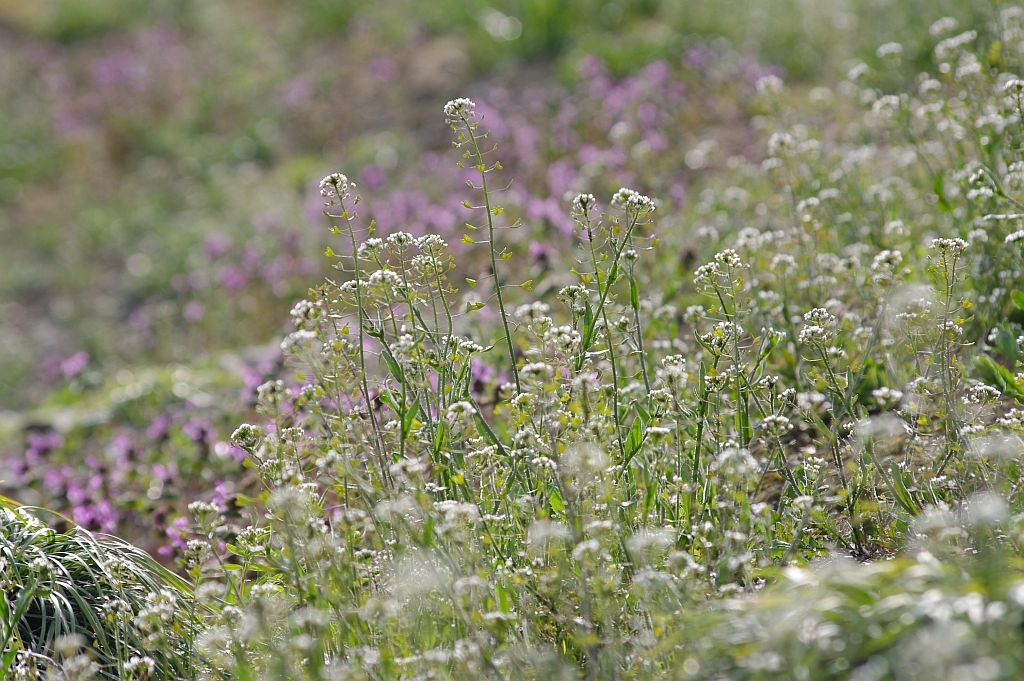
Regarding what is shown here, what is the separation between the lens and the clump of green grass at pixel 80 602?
8.43 ft

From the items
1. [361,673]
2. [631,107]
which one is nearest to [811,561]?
[361,673]

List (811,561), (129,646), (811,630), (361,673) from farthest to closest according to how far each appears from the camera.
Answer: (129,646) < (811,561) < (361,673) < (811,630)

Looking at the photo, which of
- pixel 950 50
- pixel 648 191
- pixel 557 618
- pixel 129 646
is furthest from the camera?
pixel 648 191

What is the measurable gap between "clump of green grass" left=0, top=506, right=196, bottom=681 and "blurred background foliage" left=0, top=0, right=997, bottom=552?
110 cm

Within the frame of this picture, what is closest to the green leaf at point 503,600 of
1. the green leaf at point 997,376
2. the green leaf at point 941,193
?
the green leaf at point 997,376

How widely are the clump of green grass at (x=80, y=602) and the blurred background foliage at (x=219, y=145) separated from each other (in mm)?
1099

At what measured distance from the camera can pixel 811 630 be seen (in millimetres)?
1864

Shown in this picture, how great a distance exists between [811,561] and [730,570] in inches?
20.9

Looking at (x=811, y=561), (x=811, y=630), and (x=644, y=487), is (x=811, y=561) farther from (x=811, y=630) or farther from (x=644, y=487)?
(x=811, y=630)

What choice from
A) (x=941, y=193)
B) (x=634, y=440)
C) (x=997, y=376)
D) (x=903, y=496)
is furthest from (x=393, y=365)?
(x=941, y=193)

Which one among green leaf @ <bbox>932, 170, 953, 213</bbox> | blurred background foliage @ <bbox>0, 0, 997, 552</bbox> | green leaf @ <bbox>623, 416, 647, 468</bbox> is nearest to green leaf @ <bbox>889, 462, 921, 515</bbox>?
green leaf @ <bbox>623, 416, 647, 468</bbox>

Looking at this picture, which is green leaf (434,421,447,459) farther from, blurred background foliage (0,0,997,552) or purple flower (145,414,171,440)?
purple flower (145,414,171,440)

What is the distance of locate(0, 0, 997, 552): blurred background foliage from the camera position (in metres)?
5.73

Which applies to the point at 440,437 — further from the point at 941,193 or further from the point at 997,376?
the point at 941,193
